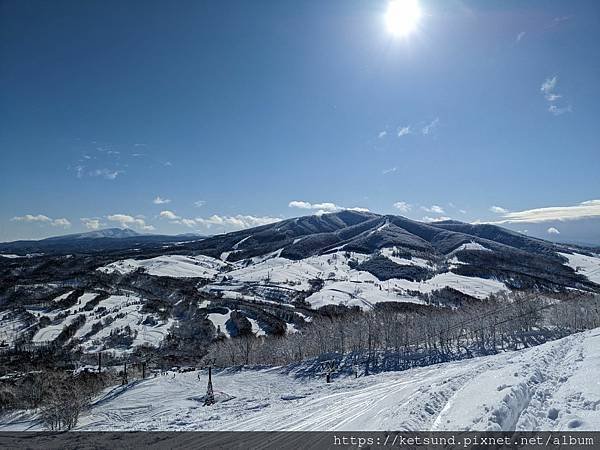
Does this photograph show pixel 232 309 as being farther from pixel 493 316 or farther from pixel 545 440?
pixel 545 440

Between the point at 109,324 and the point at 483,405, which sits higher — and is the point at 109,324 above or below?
below

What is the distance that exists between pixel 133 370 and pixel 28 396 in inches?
1235

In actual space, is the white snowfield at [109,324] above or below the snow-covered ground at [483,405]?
below

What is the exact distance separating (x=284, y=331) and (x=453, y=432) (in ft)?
435

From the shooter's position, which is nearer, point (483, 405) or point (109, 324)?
point (483, 405)

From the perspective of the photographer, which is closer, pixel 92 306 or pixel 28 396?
pixel 28 396

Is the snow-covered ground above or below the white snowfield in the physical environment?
above

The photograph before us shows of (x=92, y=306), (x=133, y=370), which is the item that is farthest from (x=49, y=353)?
(x=92, y=306)

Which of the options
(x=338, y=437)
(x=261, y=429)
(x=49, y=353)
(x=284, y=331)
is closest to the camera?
(x=338, y=437)

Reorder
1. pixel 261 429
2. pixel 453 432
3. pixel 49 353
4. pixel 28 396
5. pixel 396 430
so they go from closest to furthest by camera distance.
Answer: pixel 453 432 < pixel 396 430 < pixel 261 429 < pixel 28 396 < pixel 49 353

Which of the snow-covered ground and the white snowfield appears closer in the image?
the snow-covered ground

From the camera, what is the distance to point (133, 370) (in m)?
95.5

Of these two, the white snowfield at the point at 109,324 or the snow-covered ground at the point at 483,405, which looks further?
the white snowfield at the point at 109,324

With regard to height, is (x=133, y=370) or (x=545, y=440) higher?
(x=545, y=440)
